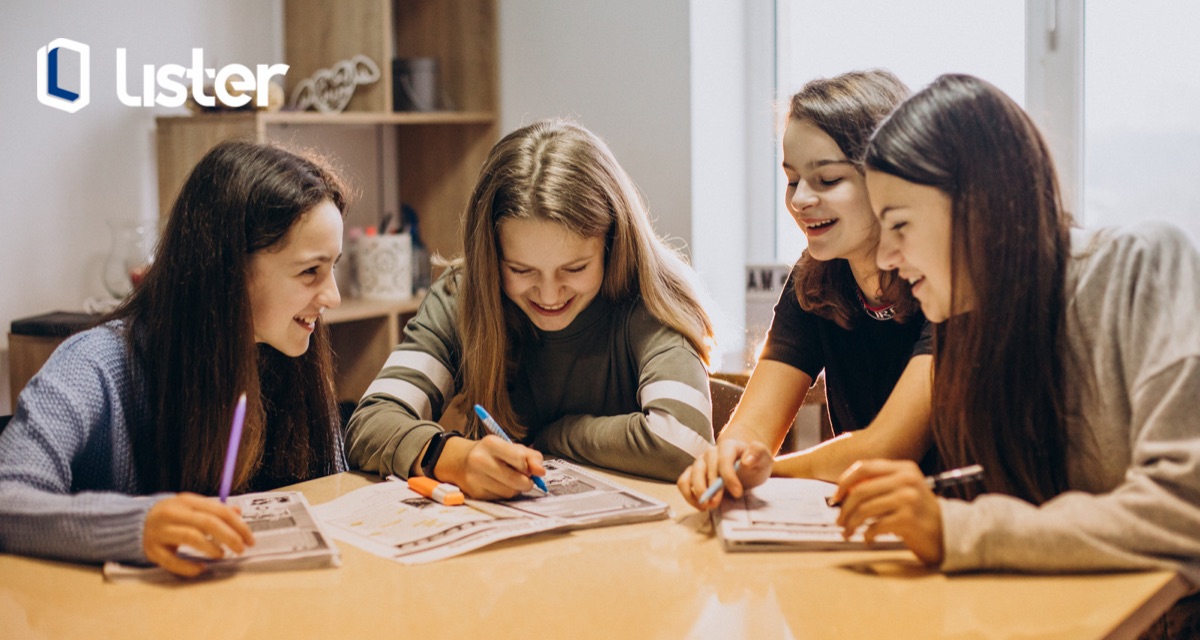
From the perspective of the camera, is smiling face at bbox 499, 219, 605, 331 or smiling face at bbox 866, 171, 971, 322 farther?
smiling face at bbox 499, 219, 605, 331

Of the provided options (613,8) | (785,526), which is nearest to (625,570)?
(785,526)

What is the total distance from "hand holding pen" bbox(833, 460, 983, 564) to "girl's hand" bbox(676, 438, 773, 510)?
200 mm

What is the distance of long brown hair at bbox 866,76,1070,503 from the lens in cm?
Result: 123

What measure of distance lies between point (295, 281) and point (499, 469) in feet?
1.28

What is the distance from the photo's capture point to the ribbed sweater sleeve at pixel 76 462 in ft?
3.81

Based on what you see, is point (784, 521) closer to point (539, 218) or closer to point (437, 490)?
point (437, 490)

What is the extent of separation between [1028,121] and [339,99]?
2.21 metres

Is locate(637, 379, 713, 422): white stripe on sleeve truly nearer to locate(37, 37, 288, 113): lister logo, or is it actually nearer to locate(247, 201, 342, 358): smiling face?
locate(247, 201, 342, 358): smiling face

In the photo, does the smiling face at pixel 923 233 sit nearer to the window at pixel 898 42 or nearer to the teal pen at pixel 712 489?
the teal pen at pixel 712 489

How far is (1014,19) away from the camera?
304 cm

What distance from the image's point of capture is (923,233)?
4.15 ft

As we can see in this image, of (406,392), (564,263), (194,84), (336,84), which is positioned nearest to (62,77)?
(194,84)

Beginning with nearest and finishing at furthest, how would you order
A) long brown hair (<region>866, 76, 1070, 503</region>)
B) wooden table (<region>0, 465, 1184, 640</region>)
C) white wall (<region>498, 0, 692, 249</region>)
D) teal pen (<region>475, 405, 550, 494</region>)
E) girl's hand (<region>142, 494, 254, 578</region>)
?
wooden table (<region>0, 465, 1184, 640</region>)
girl's hand (<region>142, 494, 254, 578</region>)
long brown hair (<region>866, 76, 1070, 503</region>)
teal pen (<region>475, 405, 550, 494</region>)
white wall (<region>498, 0, 692, 249</region>)

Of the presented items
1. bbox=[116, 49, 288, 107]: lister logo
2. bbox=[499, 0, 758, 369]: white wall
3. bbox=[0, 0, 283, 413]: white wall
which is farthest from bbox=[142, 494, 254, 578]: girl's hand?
bbox=[499, 0, 758, 369]: white wall
